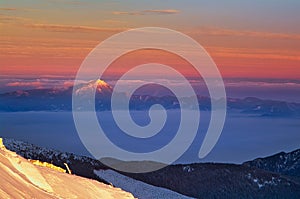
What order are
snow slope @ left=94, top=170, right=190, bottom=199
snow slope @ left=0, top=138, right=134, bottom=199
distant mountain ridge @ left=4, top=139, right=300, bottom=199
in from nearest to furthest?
snow slope @ left=0, top=138, right=134, bottom=199 < snow slope @ left=94, top=170, right=190, bottom=199 < distant mountain ridge @ left=4, top=139, right=300, bottom=199

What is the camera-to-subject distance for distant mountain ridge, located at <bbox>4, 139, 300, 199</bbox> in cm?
9631

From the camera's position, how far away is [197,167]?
136250mm

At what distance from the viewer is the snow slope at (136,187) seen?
90150 mm

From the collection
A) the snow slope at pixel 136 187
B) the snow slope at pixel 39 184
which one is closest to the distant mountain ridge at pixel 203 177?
the snow slope at pixel 136 187

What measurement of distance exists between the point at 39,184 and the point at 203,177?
95642 millimetres

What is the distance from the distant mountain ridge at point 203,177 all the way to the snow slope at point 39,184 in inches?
1991

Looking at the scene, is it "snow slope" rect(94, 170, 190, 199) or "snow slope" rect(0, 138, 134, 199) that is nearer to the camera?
"snow slope" rect(0, 138, 134, 199)

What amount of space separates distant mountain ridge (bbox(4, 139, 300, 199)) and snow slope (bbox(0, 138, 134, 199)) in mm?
50576

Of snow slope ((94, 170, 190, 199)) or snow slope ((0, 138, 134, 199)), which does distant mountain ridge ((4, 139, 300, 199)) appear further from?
snow slope ((0, 138, 134, 199))

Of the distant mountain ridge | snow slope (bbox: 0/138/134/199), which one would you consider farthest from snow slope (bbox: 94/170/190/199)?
snow slope (bbox: 0/138/134/199)

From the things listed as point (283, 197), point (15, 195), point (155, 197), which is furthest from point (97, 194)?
point (283, 197)

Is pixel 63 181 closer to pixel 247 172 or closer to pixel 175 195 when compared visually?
pixel 175 195

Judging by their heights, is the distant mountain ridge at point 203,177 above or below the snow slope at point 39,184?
below

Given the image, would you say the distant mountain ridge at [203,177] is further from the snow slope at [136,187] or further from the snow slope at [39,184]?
the snow slope at [39,184]
